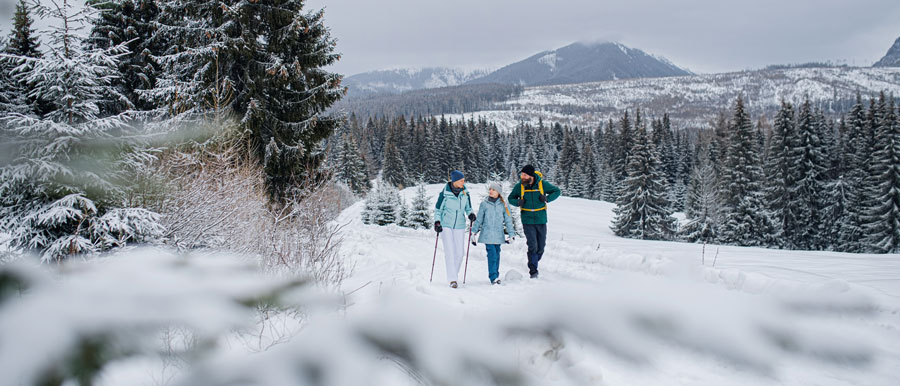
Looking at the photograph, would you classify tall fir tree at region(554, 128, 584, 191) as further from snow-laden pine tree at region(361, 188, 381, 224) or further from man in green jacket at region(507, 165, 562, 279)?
man in green jacket at region(507, 165, 562, 279)

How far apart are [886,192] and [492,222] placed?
29595 mm

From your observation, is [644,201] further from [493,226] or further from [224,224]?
[224,224]

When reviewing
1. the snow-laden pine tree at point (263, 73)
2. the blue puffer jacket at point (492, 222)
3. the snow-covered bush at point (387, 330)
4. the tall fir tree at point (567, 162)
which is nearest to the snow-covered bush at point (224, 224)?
the blue puffer jacket at point (492, 222)

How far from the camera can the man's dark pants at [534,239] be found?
6547 millimetres

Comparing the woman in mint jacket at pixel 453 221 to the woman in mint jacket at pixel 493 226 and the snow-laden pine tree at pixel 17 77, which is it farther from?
the snow-laden pine tree at pixel 17 77

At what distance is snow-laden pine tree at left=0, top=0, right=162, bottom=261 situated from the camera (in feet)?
12.5

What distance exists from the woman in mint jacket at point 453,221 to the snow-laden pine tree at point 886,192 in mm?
27799

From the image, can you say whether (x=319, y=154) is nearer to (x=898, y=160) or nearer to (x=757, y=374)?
(x=757, y=374)

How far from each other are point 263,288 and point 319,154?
34.3 feet

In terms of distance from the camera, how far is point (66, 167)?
3975 millimetres

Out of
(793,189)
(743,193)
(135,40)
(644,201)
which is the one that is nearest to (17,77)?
(135,40)

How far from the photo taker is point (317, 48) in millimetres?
11734

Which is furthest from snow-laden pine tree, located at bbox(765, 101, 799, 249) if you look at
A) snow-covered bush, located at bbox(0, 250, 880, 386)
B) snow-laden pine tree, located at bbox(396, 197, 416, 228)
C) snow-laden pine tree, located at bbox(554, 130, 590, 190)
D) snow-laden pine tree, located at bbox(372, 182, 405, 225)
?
snow-laden pine tree, located at bbox(554, 130, 590, 190)

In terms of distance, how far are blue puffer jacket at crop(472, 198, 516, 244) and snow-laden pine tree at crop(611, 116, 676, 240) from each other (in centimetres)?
2467
